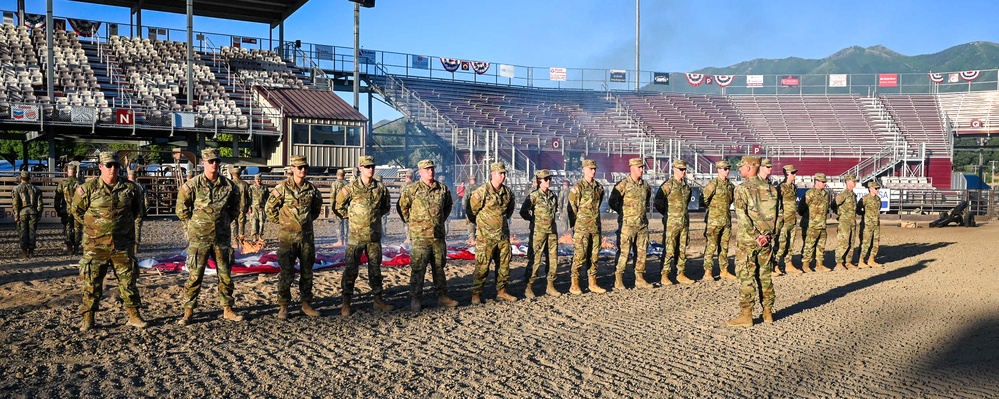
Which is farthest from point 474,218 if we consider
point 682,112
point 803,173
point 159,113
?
point 682,112

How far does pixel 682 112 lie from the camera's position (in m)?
54.0

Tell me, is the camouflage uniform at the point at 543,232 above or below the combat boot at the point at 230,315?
above

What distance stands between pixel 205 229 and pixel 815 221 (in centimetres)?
1054

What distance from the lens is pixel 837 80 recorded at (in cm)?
5728

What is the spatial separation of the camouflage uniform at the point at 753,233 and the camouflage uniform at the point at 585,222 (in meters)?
2.51

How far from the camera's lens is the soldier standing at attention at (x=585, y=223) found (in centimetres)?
1081

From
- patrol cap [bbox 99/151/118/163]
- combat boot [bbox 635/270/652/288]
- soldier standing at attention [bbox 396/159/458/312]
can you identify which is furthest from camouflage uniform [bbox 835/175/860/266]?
patrol cap [bbox 99/151/118/163]

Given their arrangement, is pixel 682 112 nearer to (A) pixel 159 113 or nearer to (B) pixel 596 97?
(B) pixel 596 97

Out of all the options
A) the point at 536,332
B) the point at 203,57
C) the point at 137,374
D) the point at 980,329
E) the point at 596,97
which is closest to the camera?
the point at 137,374

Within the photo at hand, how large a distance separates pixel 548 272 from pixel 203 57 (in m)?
32.3

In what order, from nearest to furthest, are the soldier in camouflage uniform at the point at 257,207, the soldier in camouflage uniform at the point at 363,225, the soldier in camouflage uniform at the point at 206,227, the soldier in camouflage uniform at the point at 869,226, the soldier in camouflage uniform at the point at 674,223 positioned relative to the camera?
1. the soldier in camouflage uniform at the point at 206,227
2. the soldier in camouflage uniform at the point at 363,225
3. the soldier in camouflage uniform at the point at 674,223
4. the soldier in camouflage uniform at the point at 869,226
5. the soldier in camouflage uniform at the point at 257,207

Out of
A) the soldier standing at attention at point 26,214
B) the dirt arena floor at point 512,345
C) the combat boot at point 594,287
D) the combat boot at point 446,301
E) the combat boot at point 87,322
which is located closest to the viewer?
the dirt arena floor at point 512,345

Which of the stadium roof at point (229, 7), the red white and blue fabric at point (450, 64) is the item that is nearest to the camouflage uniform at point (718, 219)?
the stadium roof at point (229, 7)

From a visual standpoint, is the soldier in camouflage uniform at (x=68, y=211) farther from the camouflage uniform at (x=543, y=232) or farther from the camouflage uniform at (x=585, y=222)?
the camouflage uniform at (x=585, y=222)
